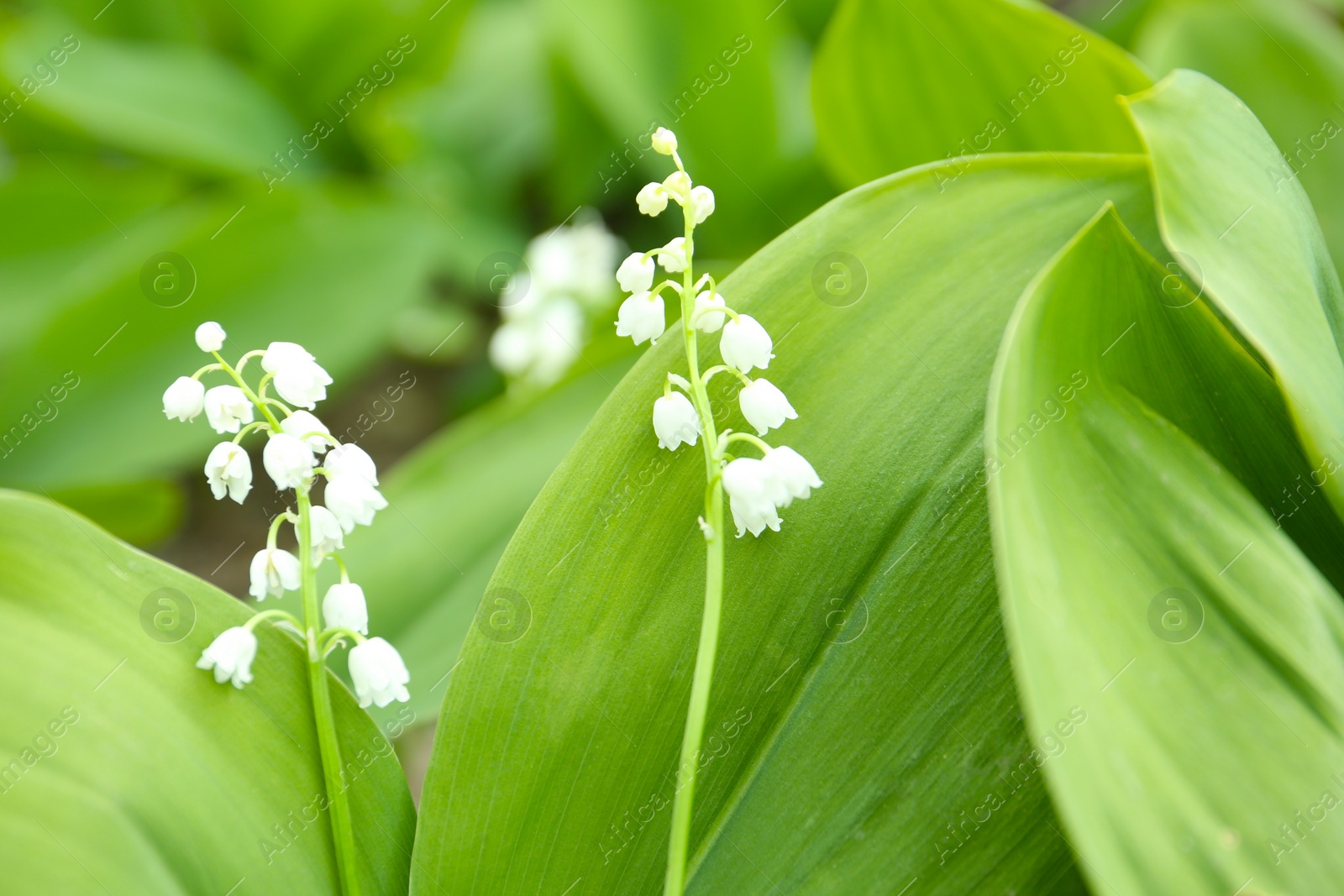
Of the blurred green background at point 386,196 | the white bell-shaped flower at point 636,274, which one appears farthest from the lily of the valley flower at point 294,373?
the blurred green background at point 386,196

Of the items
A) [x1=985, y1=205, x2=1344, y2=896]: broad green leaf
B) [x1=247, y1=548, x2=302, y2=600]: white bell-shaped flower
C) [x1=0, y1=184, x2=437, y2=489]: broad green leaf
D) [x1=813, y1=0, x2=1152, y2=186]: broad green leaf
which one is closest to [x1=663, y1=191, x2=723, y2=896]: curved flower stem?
[x1=985, y1=205, x2=1344, y2=896]: broad green leaf

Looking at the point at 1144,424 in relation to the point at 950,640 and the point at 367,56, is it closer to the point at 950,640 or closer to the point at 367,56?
the point at 950,640

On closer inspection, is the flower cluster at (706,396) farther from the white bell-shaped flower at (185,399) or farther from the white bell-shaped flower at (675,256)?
the white bell-shaped flower at (185,399)

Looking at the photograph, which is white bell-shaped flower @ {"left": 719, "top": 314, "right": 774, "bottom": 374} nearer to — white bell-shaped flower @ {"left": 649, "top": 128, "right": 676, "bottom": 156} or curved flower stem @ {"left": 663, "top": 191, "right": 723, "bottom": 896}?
curved flower stem @ {"left": 663, "top": 191, "right": 723, "bottom": 896}

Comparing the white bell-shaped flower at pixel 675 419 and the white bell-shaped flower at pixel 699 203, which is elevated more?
the white bell-shaped flower at pixel 699 203

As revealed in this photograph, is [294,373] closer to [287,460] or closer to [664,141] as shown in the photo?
[287,460]

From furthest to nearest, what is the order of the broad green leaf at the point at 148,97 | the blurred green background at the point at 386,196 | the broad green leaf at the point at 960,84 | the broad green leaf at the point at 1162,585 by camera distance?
the broad green leaf at the point at 148,97
the blurred green background at the point at 386,196
the broad green leaf at the point at 960,84
the broad green leaf at the point at 1162,585
